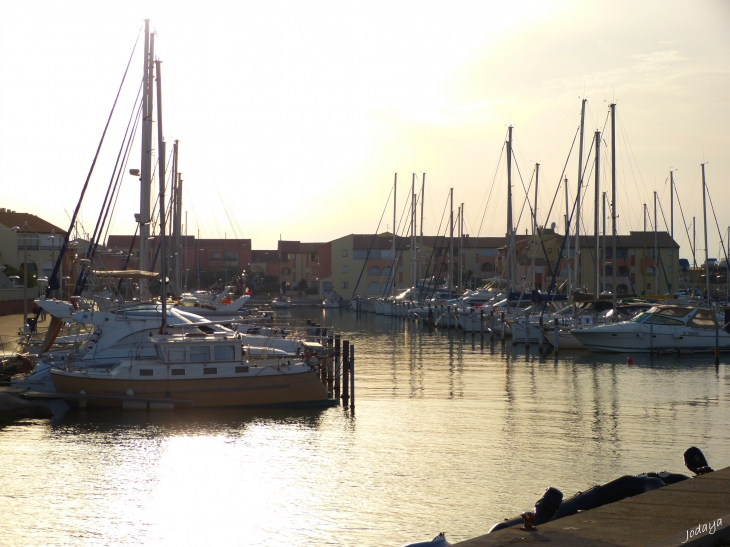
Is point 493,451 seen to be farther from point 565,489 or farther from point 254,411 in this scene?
point 254,411

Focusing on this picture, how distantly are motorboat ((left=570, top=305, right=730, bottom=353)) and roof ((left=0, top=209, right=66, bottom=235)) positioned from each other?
54198mm

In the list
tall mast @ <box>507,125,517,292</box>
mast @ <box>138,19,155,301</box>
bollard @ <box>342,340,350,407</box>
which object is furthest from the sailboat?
tall mast @ <box>507,125,517,292</box>

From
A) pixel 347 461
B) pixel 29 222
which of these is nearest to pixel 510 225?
pixel 347 461

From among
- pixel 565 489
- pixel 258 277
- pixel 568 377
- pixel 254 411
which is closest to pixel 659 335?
pixel 568 377

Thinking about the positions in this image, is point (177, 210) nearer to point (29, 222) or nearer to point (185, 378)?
point (185, 378)

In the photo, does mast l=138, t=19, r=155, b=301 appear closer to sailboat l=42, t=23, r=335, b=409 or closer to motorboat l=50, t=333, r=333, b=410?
sailboat l=42, t=23, r=335, b=409

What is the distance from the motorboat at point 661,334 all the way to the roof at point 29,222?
5420 cm

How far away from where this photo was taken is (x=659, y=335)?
45.1 meters

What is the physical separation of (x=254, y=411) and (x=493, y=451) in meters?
8.50

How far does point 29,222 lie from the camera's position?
83375 mm

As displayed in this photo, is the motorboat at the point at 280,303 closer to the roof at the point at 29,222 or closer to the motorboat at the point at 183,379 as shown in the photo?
the roof at the point at 29,222

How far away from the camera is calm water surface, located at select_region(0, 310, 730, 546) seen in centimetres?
1562

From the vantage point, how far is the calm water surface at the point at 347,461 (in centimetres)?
1562

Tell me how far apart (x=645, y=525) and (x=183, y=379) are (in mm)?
18448
